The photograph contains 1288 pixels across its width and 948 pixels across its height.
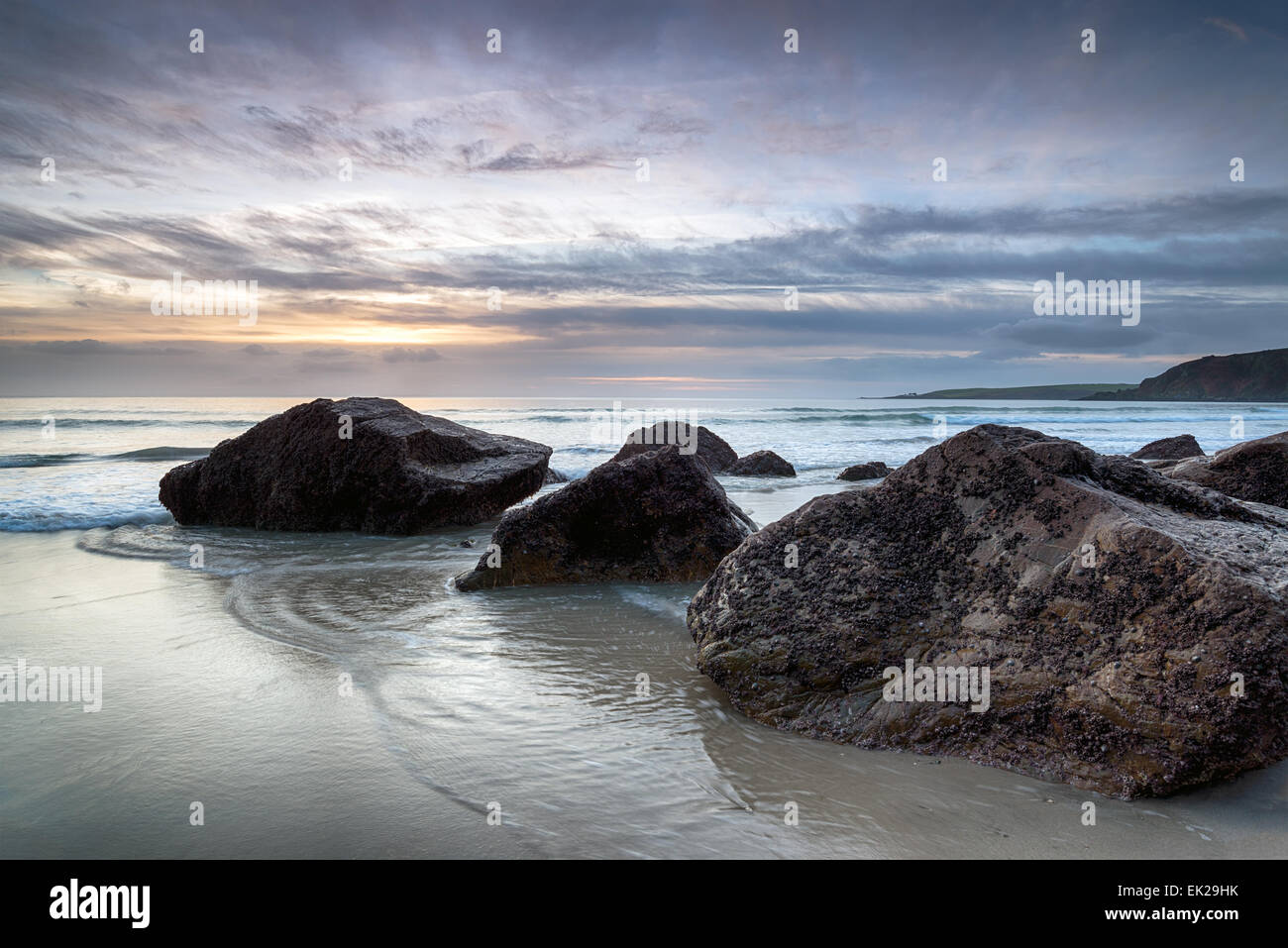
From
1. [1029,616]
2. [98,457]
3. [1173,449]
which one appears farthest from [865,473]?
[98,457]

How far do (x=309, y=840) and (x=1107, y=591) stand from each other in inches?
125

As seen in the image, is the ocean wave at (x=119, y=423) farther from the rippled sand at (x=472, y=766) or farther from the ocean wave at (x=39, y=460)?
the rippled sand at (x=472, y=766)

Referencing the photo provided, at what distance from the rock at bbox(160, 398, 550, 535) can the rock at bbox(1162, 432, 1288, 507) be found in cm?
746

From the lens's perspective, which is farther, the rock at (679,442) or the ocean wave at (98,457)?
the ocean wave at (98,457)

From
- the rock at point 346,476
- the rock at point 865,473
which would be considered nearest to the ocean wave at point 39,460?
the rock at point 346,476

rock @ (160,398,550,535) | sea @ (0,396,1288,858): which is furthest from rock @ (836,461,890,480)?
sea @ (0,396,1288,858)

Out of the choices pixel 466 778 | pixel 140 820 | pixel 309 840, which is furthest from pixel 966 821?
pixel 140 820

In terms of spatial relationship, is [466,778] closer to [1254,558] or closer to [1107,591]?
[1107,591]

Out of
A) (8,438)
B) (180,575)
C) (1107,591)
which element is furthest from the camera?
(8,438)

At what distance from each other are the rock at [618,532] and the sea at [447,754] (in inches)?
10.3

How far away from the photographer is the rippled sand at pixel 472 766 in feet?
8.58

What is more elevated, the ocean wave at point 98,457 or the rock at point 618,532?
the ocean wave at point 98,457

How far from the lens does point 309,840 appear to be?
2625mm

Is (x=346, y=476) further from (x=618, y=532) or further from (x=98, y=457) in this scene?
(x=98, y=457)
